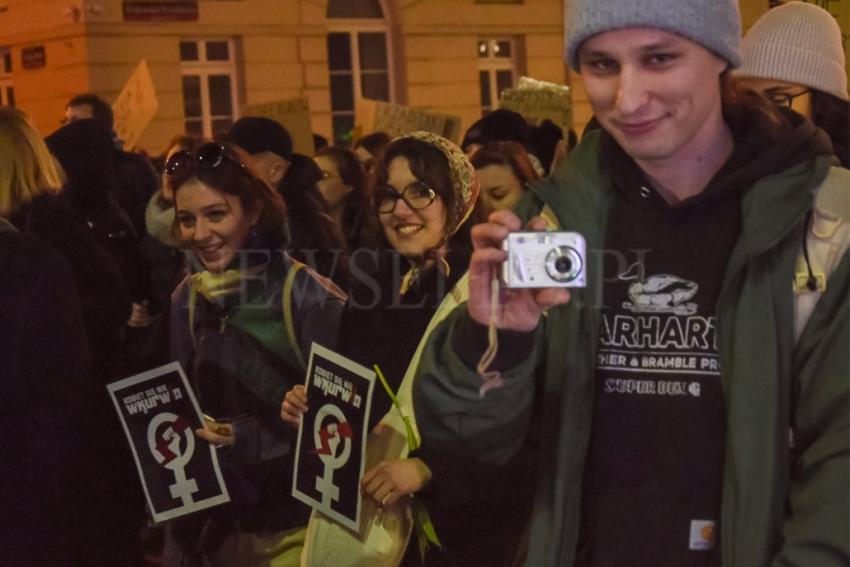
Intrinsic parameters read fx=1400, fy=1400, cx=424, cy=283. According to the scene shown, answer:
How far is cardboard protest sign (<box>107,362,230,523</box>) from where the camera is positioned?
157 inches

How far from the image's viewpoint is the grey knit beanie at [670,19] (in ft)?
7.38

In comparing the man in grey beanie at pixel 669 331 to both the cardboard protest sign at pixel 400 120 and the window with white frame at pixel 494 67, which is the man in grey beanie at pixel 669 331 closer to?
the cardboard protest sign at pixel 400 120

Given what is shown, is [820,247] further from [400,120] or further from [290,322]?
[400,120]

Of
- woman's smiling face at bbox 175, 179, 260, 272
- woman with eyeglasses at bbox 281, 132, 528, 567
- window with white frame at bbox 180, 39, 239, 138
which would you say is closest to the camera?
woman with eyeglasses at bbox 281, 132, 528, 567

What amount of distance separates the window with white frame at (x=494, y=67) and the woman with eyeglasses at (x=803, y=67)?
713 inches

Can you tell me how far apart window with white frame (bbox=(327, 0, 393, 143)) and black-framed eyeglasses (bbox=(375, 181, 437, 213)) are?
16.5 m

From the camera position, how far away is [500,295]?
7.27 feet

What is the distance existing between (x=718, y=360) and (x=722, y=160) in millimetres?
373

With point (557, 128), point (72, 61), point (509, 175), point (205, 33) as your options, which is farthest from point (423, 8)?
point (509, 175)

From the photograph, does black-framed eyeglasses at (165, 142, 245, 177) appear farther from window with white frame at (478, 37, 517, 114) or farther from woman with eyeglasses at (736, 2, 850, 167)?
window with white frame at (478, 37, 517, 114)

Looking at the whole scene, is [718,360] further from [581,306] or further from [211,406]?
[211,406]

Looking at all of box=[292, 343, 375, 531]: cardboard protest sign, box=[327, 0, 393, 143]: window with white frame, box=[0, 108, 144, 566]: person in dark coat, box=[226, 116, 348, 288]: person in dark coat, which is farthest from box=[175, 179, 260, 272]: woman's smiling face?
box=[327, 0, 393, 143]: window with white frame

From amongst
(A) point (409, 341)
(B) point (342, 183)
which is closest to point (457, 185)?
(A) point (409, 341)

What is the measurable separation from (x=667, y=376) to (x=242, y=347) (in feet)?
6.68
